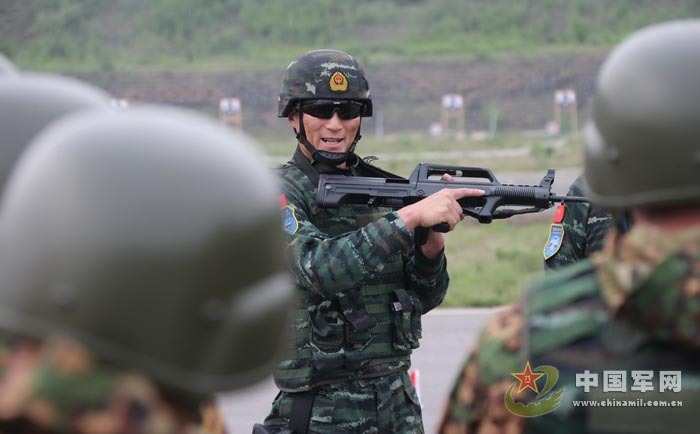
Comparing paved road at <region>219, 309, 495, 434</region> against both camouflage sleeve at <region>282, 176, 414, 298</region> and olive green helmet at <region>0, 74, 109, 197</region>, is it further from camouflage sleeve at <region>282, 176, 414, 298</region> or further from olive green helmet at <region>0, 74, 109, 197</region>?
olive green helmet at <region>0, 74, 109, 197</region>

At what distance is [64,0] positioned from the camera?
3706 centimetres

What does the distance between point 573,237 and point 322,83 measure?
101cm

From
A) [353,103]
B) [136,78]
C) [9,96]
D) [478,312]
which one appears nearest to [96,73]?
[136,78]

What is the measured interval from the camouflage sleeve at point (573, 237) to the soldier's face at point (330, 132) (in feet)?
2.60

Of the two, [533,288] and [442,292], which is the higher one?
[533,288]

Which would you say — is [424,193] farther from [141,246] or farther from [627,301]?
[141,246]

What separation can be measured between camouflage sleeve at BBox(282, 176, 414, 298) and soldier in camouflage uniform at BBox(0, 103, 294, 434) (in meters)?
2.26

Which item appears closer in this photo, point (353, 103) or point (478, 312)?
point (353, 103)

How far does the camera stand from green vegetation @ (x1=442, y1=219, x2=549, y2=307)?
11.5 m

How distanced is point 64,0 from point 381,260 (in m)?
34.1

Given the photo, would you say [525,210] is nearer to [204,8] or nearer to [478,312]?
[478,312]

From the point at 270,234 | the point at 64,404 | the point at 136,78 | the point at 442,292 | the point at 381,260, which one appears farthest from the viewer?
the point at 136,78

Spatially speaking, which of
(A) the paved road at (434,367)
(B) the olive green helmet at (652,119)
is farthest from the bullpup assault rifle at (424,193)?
(A) the paved road at (434,367)

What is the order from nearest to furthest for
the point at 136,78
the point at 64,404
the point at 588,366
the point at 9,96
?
the point at 64,404 < the point at 588,366 < the point at 9,96 < the point at 136,78
